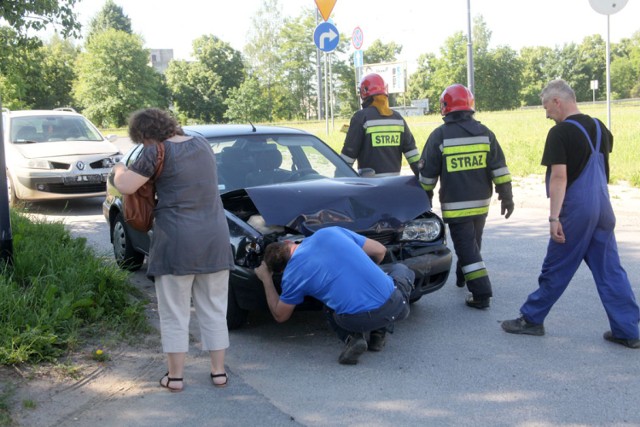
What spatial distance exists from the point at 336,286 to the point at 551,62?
107313mm

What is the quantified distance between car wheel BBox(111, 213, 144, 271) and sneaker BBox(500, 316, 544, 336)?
3.62 meters

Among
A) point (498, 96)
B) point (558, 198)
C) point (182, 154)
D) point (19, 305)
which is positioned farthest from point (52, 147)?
point (498, 96)

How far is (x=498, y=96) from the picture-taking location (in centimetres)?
8781

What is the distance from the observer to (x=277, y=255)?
4.46 metres

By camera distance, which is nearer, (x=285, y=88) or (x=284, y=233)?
(x=284, y=233)

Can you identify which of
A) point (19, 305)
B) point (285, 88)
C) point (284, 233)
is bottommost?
point (19, 305)

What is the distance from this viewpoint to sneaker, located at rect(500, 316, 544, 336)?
4949 mm

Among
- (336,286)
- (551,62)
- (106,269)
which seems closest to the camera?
(336,286)

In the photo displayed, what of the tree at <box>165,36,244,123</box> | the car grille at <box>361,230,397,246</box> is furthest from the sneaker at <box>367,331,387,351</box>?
the tree at <box>165,36,244,123</box>

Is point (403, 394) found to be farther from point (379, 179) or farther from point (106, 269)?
point (106, 269)

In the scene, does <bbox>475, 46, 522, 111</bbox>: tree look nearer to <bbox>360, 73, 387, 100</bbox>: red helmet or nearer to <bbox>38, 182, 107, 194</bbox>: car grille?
<bbox>38, 182, 107, 194</bbox>: car grille

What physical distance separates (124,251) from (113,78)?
52.0m

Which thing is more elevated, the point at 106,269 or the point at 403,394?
the point at 106,269

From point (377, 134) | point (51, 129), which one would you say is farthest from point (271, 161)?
point (51, 129)
